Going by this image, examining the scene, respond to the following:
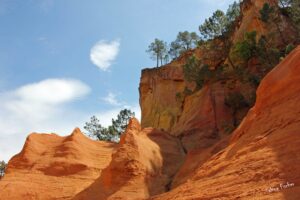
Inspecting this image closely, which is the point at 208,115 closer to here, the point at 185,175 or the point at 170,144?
the point at 170,144

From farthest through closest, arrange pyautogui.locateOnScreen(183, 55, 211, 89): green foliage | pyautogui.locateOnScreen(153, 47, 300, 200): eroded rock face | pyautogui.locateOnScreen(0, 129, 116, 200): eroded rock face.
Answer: pyautogui.locateOnScreen(183, 55, 211, 89): green foliage < pyautogui.locateOnScreen(0, 129, 116, 200): eroded rock face < pyautogui.locateOnScreen(153, 47, 300, 200): eroded rock face

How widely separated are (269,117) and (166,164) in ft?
30.5

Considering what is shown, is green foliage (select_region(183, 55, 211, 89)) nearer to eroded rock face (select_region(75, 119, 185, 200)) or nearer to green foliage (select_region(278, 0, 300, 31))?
green foliage (select_region(278, 0, 300, 31))

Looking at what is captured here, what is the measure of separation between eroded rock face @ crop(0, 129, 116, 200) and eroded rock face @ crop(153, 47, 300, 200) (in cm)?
1054

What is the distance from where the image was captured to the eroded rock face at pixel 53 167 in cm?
2498

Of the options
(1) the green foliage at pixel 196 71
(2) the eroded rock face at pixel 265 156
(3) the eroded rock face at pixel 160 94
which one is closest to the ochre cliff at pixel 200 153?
(2) the eroded rock face at pixel 265 156

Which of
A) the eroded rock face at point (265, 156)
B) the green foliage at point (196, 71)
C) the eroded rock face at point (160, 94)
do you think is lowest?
the eroded rock face at point (265, 156)

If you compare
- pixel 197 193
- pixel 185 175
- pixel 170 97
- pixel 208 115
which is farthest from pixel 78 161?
pixel 170 97

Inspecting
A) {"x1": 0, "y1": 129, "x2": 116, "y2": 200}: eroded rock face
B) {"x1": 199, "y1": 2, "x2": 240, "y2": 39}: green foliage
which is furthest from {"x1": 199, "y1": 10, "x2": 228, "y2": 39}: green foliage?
{"x1": 0, "y1": 129, "x2": 116, "y2": 200}: eroded rock face

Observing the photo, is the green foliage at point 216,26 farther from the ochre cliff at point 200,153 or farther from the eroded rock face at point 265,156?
the eroded rock face at point 265,156

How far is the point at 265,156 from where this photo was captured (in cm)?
1391

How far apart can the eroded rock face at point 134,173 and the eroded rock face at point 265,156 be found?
4.53 meters

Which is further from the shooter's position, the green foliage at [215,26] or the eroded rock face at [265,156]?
the green foliage at [215,26]

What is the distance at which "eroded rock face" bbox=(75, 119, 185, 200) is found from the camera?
2114 centimetres
